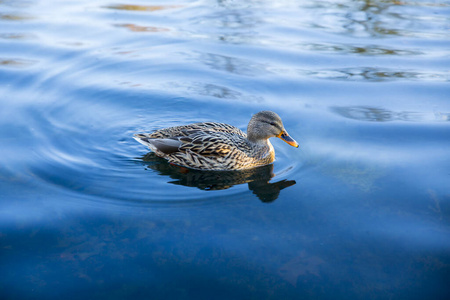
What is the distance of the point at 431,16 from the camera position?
13133 mm

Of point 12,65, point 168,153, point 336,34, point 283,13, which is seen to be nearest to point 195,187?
point 168,153

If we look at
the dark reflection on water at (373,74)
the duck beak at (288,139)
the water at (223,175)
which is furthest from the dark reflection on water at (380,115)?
the duck beak at (288,139)

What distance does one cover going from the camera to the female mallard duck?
23.3ft

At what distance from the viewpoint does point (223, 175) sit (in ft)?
22.6

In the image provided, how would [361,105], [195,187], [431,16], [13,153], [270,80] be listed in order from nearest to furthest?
1. [195,187]
2. [13,153]
3. [361,105]
4. [270,80]
5. [431,16]

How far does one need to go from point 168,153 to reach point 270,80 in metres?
3.30

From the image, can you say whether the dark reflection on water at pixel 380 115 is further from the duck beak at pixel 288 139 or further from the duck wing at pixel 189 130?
the duck wing at pixel 189 130

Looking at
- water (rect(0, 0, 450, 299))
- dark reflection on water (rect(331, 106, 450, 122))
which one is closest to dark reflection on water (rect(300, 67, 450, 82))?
water (rect(0, 0, 450, 299))

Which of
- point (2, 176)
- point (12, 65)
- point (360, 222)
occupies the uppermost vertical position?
point (12, 65)

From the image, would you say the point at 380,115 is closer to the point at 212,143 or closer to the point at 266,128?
the point at 266,128

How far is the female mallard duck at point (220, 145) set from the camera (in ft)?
23.3

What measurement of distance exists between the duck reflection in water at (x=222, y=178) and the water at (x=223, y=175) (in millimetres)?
36

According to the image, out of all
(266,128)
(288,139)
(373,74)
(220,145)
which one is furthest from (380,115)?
(220,145)

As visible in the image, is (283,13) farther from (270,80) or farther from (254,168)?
(254,168)
